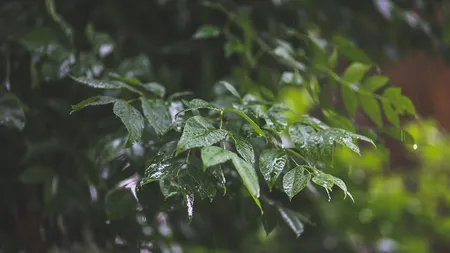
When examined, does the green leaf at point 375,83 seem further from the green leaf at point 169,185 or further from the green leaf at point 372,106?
the green leaf at point 169,185

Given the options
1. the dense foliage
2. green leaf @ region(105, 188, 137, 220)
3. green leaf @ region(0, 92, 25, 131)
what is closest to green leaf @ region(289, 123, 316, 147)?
the dense foliage

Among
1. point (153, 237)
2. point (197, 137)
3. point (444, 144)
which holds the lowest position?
point (444, 144)

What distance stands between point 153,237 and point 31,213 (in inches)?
10.7

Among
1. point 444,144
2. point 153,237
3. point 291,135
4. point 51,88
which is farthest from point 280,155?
point 444,144

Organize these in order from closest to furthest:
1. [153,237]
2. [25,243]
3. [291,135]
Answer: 1. [291,135]
2. [153,237]
3. [25,243]

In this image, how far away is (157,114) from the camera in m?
0.57

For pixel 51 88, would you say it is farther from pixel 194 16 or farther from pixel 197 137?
pixel 197 137

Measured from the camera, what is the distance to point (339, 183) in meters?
0.47

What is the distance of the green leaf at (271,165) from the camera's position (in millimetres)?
484

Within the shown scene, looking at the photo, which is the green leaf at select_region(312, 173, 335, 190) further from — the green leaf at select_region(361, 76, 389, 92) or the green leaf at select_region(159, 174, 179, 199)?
the green leaf at select_region(361, 76, 389, 92)

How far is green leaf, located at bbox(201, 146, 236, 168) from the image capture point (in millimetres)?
413

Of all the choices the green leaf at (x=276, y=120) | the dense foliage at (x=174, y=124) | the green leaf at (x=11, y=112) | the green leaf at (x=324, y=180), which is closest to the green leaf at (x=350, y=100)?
the dense foliage at (x=174, y=124)

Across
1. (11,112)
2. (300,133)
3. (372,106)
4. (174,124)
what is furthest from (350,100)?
(11,112)

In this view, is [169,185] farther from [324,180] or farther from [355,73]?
[355,73]
